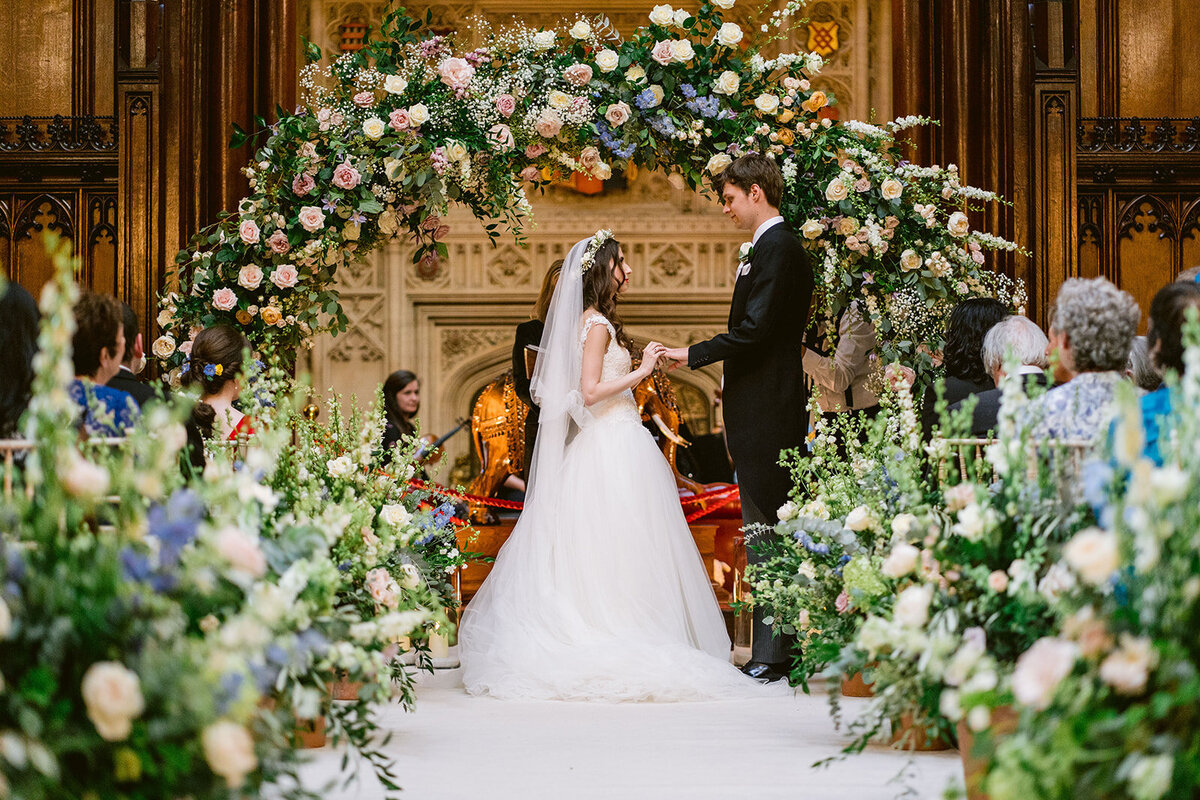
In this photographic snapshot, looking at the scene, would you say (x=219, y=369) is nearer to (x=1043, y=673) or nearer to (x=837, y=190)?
(x=837, y=190)

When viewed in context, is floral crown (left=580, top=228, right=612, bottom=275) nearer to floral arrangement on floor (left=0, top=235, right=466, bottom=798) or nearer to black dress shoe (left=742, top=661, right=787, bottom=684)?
black dress shoe (left=742, top=661, right=787, bottom=684)

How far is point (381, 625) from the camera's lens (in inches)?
98.8

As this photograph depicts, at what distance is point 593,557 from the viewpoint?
193 inches

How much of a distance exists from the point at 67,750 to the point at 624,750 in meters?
1.99

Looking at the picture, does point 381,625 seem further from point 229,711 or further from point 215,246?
point 215,246

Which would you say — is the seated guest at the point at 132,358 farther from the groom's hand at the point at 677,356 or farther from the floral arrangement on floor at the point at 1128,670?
the floral arrangement on floor at the point at 1128,670

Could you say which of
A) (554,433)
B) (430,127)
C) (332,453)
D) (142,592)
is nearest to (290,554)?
(142,592)

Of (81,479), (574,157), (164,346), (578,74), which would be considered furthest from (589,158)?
(81,479)

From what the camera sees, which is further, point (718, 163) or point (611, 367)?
point (718, 163)

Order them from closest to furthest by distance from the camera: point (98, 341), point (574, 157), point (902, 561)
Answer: point (902, 561) < point (98, 341) < point (574, 157)

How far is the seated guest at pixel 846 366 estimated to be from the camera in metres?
5.79

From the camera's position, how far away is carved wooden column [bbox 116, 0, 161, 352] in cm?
612

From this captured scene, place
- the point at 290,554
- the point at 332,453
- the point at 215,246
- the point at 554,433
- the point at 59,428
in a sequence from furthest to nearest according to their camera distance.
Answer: the point at 215,246 → the point at 554,433 → the point at 332,453 → the point at 290,554 → the point at 59,428

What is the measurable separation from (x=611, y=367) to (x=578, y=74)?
1191mm
